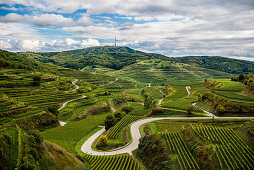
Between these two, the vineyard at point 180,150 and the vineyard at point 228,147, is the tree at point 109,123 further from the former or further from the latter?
the vineyard at point 228,147

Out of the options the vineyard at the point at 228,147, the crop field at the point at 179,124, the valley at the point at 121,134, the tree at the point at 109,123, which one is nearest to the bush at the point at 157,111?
the valley at the point at 121,134

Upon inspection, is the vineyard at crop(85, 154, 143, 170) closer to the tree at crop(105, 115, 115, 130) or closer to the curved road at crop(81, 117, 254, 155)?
the curved road at crop(81, 117, 254, 155)

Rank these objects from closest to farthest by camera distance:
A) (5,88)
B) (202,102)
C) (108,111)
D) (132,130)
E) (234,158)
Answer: (234,158)
(132,130)
(202,102)
(5,88)
(108,111)

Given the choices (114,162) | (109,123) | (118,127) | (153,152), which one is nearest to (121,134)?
(118,127)

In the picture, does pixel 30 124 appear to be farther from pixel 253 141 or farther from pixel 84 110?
pixel 253 141

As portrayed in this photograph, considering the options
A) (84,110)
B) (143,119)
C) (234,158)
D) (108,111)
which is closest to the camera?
(234,158)

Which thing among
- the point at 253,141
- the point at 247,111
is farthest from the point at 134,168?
the point at 247,111
